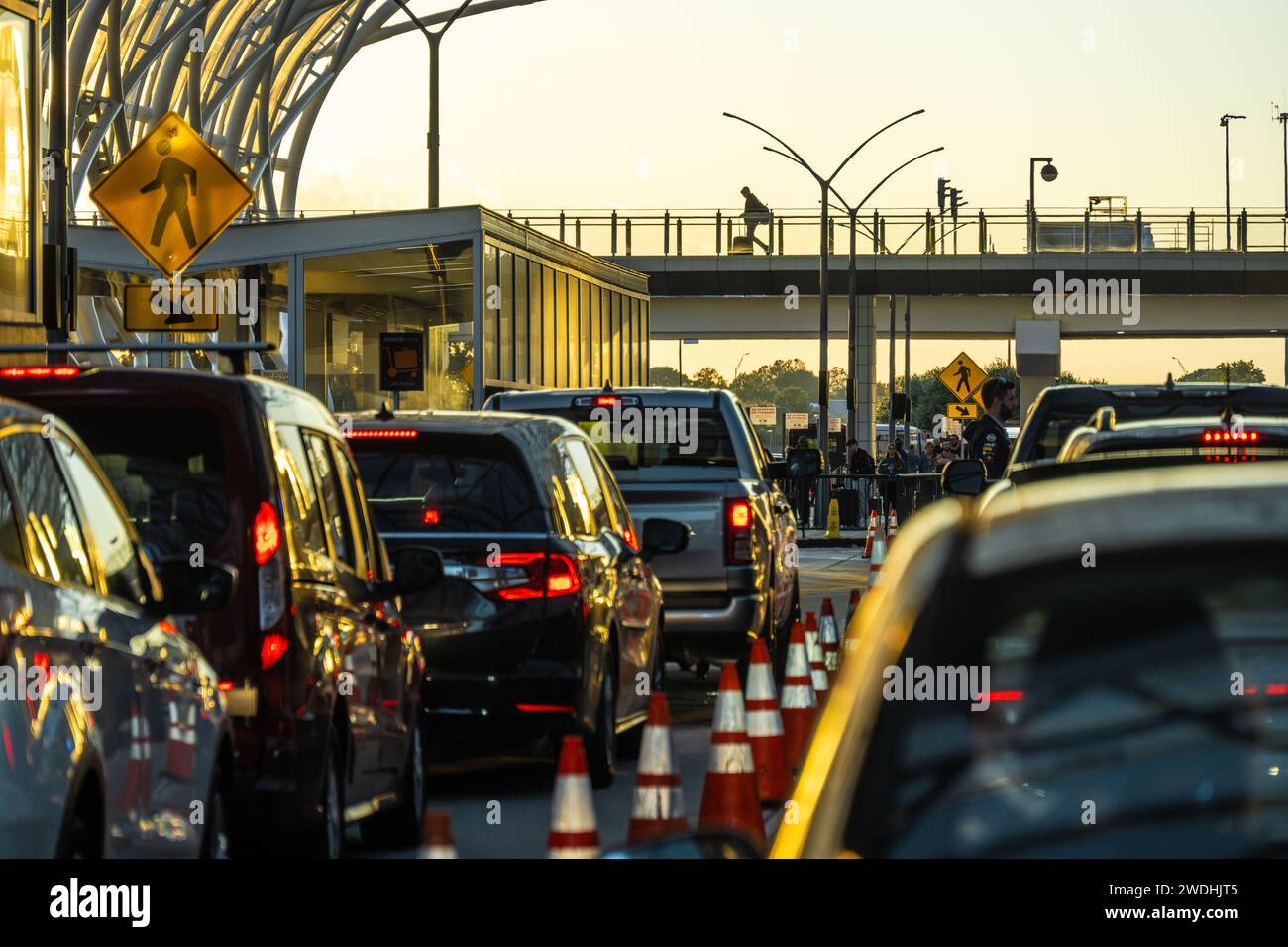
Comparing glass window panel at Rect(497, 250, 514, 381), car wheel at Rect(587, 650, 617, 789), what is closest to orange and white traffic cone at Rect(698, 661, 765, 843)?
car wheel at Rect(587, 650, 617, 789)

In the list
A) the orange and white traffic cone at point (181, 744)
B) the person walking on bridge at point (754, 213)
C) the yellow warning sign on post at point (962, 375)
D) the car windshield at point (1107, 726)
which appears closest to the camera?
the car windshield at point (1107, 726)

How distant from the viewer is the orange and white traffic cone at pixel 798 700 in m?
11.5

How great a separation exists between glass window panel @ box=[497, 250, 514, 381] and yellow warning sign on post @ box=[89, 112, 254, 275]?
18753 millimetres

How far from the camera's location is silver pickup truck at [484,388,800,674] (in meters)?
14.6

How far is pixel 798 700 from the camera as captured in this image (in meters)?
11.8

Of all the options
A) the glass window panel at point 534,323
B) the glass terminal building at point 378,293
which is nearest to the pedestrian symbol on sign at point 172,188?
the glass terminal building at point 378,293

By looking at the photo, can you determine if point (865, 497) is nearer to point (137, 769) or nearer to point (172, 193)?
point (172, 193)

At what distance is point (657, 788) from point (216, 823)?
215 cm

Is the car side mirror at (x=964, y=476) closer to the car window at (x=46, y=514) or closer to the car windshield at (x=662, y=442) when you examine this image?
the car windshield at (x=662, y=442)

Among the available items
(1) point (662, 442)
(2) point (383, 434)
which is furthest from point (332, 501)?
(1) point (662, 442)

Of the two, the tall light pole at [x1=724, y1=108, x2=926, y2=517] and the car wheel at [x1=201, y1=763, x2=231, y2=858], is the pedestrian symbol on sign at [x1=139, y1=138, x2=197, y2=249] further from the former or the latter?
the tall light pole at [x1=724, y1=108, x2=926, y2=517]

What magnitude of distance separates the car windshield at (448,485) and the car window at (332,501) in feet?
6.13

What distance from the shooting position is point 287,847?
23.6 ft

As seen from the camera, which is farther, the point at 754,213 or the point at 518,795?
the point at 754,213
